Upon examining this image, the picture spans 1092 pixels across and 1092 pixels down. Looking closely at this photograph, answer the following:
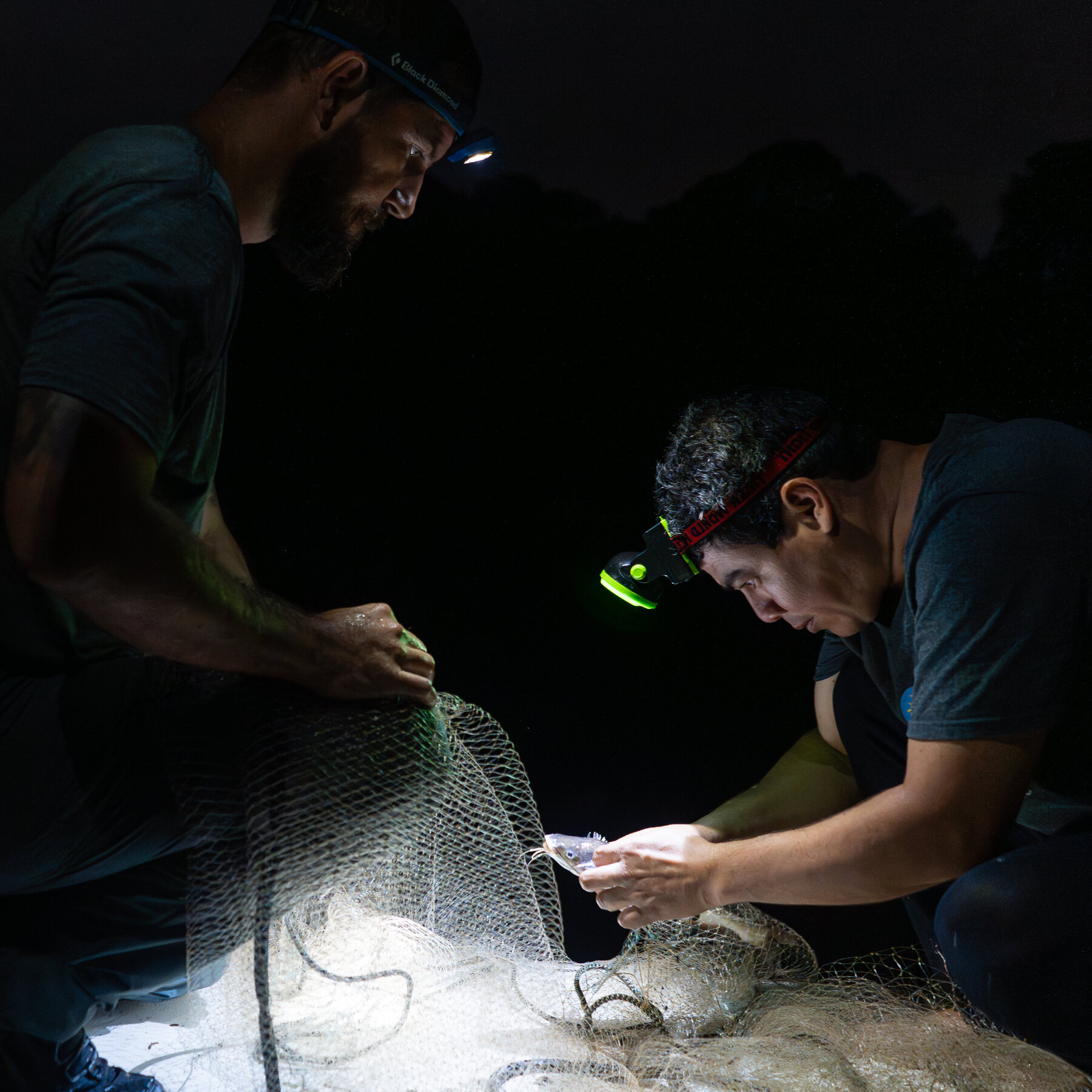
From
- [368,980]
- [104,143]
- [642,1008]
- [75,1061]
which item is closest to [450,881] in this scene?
[368,980]

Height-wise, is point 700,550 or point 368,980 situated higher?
point 700,550

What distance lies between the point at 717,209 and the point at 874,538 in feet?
2.38

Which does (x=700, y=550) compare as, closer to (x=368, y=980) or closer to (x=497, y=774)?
(x=497, y=774)

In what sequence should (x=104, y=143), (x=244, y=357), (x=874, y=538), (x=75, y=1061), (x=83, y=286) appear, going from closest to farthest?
(x=83, y=286) → (x=104, y=143) → (x=75, y=1061) → (x=874, y=538) → (x=244, y=357)

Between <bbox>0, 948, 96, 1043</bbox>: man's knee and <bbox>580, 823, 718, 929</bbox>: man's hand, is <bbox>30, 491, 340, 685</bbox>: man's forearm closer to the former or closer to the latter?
<bbox>0, 948, 96, 1043</bbox>: man's knee

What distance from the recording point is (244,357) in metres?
1.72

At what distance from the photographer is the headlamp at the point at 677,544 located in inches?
54.4

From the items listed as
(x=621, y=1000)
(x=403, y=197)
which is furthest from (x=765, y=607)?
(x=403, y=197)

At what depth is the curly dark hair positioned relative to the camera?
1376 mm

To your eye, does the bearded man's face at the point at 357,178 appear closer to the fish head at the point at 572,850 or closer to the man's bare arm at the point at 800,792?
the fish head at the point at 572,850

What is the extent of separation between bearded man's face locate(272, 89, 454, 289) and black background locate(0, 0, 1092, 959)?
Answer: 0.39m

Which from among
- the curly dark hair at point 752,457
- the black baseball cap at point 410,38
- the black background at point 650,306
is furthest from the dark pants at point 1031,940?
the black baseball cap at point 410,38

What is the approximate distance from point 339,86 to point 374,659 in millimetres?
706

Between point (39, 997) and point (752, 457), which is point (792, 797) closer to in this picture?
point (752, 457)
